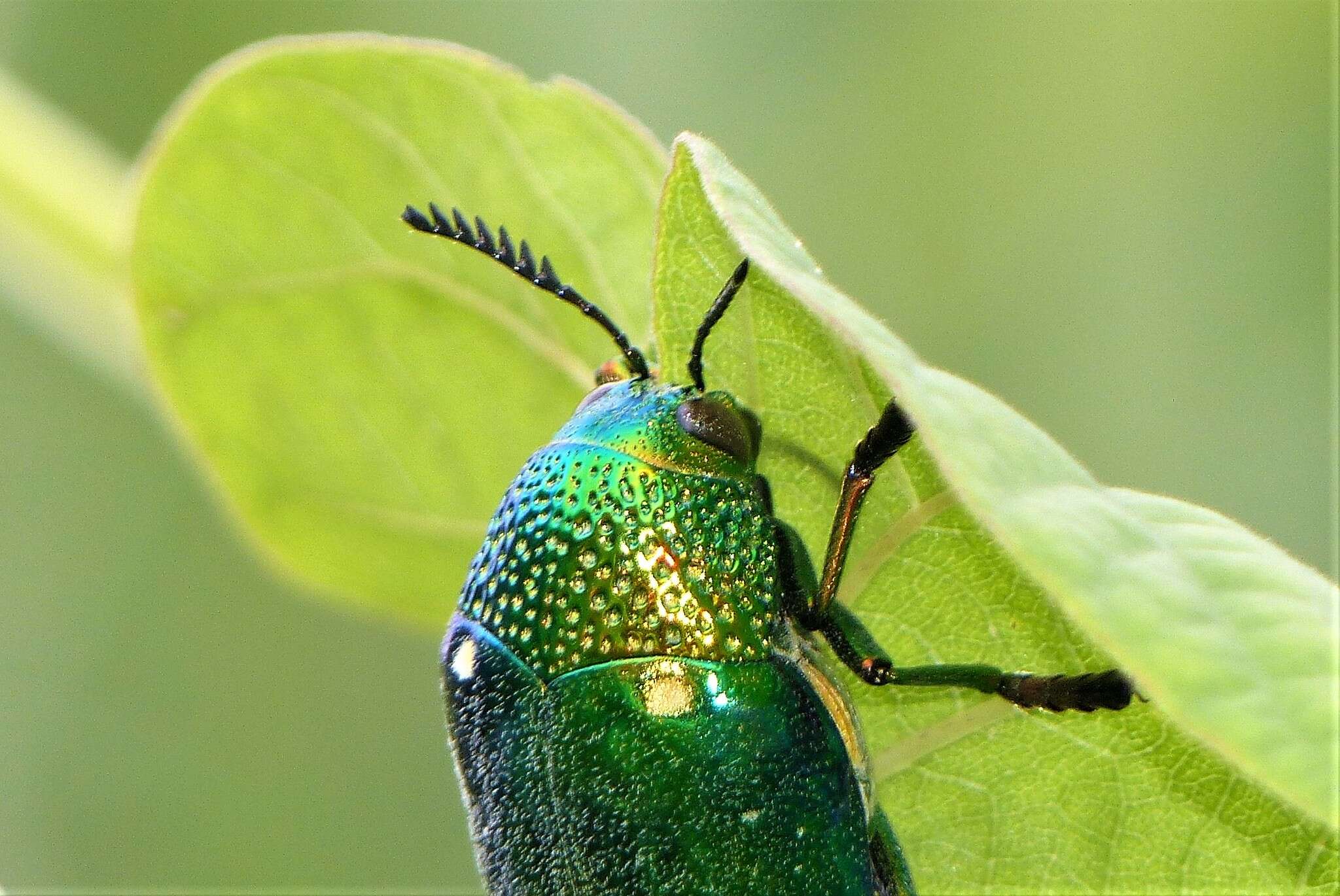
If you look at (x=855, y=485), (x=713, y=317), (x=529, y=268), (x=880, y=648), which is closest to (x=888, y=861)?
(x=880, y=648)

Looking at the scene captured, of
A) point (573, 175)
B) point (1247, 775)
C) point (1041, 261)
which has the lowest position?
point (1247, 775)

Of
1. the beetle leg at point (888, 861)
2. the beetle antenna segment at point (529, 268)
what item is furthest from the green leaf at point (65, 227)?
the beetle leg at point (888, 861)

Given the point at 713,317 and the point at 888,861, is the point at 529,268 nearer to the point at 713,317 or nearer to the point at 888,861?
the point at 713,317

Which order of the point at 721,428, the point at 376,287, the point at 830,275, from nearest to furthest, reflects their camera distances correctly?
1. the point at 721,428
2. the point at 376,287
3. the point at 830,275

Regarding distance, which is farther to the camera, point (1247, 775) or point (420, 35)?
point (420, 35)

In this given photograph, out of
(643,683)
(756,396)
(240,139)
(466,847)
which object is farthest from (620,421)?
(466,847)

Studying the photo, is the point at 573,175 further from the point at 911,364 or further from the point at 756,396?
the point at 911,364

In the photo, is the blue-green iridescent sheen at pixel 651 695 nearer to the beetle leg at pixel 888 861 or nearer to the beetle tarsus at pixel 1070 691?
the beetle leg at pixel 888 861
